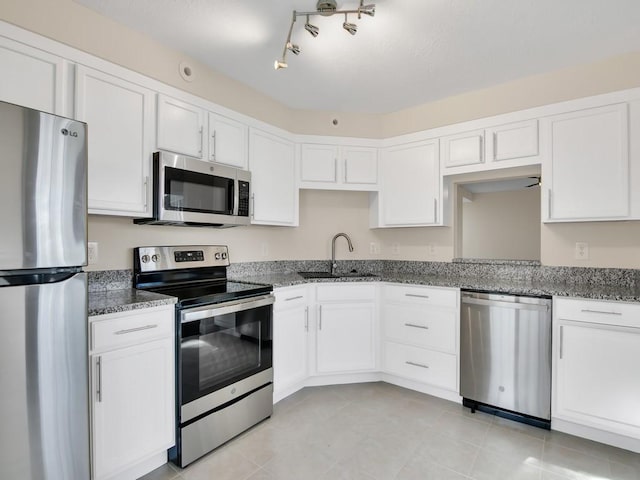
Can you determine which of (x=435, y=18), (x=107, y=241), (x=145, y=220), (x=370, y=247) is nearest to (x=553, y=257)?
(x=370, y=247)

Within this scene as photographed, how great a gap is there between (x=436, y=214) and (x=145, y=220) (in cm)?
232

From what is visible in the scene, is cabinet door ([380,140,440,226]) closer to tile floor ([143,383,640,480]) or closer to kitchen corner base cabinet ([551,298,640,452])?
kitchen corner base cabinet ([551,298,640,452])

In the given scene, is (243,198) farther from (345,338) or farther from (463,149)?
(463,149)

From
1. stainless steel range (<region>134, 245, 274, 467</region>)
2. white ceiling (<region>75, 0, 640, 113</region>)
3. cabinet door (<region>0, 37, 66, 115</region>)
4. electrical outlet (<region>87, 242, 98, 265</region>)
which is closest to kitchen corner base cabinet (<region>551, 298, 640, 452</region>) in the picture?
white ceiling (<region>75, 0, 640, 113</region>)

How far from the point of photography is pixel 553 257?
2.68 metres

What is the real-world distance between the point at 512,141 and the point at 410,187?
0.88 m

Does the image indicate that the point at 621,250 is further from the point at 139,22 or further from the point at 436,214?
the point at 139,22

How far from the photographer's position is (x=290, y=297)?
2643 mm

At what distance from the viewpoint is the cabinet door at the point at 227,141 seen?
8.18 feet

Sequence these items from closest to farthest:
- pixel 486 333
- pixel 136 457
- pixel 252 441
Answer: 1. pixel 136 457
2. pixel 252 441
3. pixel 486 333

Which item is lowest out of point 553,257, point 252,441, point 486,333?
point 252,441

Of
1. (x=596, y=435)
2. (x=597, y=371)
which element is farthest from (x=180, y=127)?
(x=596, y=435)

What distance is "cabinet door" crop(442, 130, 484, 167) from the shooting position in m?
2.86

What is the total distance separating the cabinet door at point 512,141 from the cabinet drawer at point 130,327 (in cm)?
264
